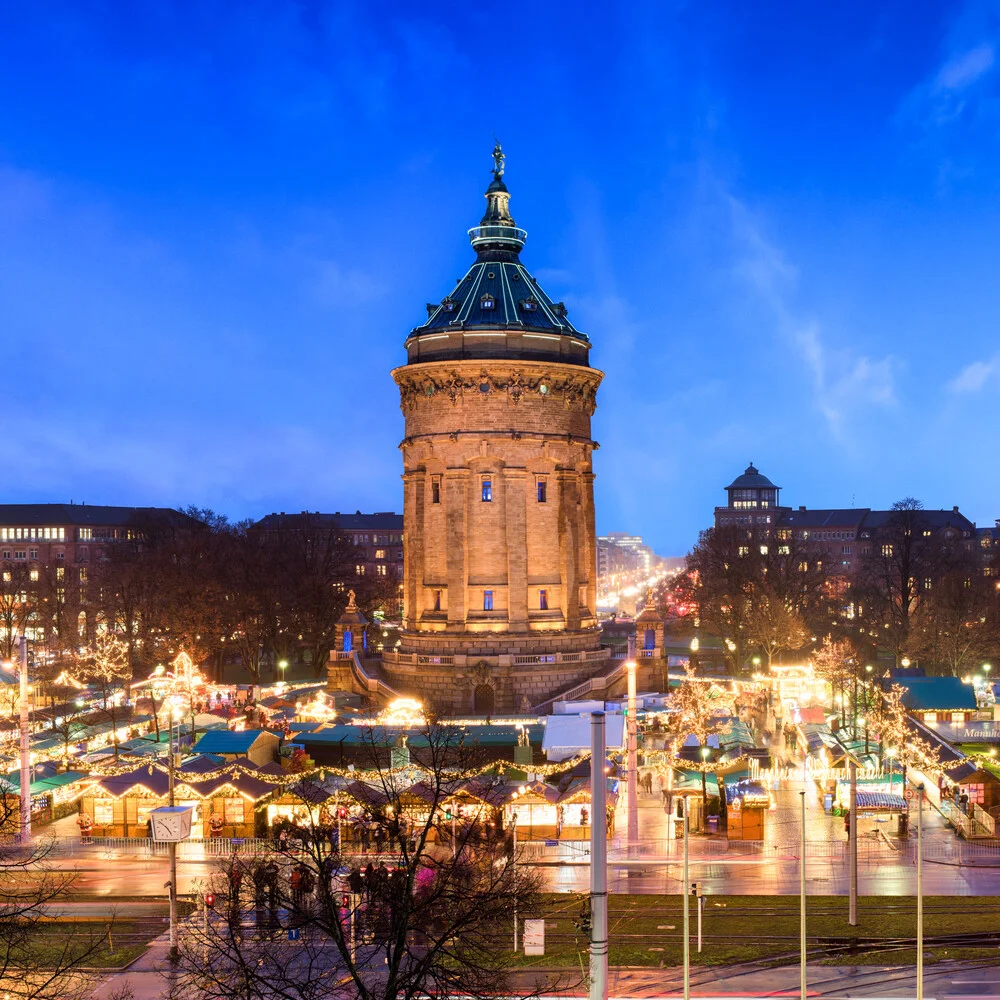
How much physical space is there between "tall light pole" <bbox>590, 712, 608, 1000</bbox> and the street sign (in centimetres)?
942

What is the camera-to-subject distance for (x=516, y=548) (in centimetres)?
6388

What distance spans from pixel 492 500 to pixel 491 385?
6.94m

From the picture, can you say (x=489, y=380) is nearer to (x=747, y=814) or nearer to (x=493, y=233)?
(x=493, y=233)

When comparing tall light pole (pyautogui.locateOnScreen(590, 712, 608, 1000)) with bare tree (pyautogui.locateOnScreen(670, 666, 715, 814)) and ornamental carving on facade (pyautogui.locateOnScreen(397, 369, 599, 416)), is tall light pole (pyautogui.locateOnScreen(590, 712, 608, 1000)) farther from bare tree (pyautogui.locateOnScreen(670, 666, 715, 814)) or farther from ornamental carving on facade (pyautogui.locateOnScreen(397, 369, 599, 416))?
ornamental carving on facade (pyautogui.locateOnScreen(397, 369, 599, 416))

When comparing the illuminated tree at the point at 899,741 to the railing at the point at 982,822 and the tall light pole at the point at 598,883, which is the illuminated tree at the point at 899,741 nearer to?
the railing at the point at 982,822

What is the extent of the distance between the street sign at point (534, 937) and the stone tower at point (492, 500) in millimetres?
36139

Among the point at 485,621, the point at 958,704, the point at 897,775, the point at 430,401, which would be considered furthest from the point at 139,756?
the point at 958,704

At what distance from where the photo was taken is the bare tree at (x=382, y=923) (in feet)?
59.3

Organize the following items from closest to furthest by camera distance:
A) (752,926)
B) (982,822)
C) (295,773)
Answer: (752,926) < (982,822) < (295,773)

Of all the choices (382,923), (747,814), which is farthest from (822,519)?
(382,923)

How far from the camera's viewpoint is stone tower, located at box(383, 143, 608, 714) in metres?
62.5

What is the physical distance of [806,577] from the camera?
8975 cm

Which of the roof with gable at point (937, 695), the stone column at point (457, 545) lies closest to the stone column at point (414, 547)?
the stone column at point (457, 545)

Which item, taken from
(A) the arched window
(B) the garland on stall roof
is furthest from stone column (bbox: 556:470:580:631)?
(B) the garland on stall roof
